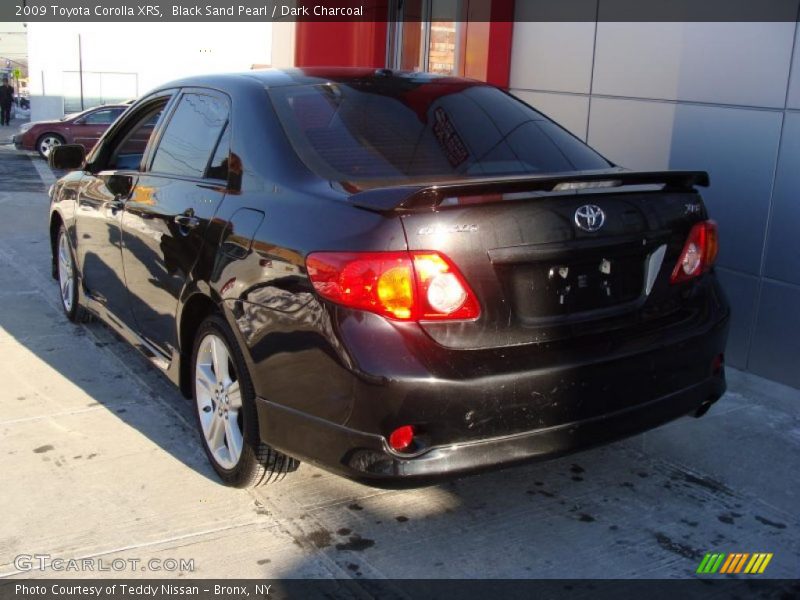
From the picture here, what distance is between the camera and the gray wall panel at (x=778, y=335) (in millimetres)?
5254

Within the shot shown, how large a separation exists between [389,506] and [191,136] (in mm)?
1977

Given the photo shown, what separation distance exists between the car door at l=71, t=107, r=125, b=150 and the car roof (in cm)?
1684

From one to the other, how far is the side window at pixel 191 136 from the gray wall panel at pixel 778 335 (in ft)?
11.1

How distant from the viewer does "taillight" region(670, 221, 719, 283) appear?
345 cm

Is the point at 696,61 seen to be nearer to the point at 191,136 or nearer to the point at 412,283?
the point at 191,136

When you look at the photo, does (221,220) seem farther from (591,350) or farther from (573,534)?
(573,534)

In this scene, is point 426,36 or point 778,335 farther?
point 426,36

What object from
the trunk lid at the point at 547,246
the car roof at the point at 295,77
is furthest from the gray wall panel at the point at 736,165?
the trunk lid at the point at 547,246

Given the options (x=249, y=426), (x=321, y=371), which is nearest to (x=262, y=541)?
(x=249, y=426)

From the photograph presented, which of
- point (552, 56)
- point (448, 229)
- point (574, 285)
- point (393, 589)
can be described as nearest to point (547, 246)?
point (574, 285)

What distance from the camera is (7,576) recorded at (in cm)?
312

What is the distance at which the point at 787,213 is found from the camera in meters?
5.24

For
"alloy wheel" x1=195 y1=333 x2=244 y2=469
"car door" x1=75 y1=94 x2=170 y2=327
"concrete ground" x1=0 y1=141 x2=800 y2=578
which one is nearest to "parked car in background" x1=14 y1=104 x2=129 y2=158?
"car door" x1=75 y1=94 x2=170 y2=327

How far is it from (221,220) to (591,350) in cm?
157
